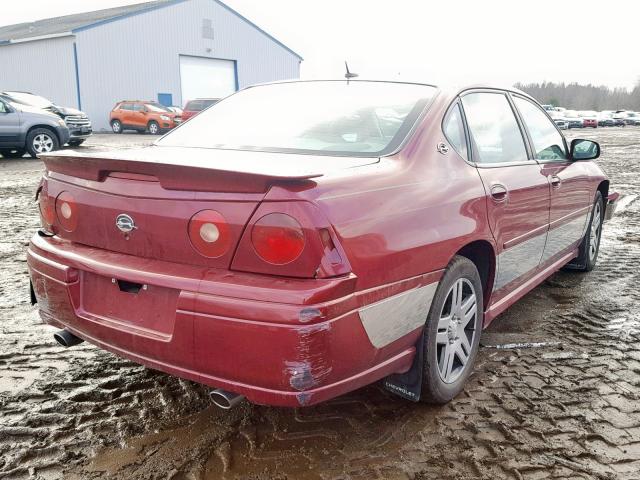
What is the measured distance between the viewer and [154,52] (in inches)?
1262

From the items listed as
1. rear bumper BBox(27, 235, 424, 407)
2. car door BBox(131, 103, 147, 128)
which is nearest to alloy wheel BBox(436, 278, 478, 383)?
rear bumper BBox(27, 235, 424, 407)

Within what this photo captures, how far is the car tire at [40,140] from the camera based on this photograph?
44.1 feet

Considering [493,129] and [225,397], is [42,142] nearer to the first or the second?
[493,129]

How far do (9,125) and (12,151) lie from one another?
1.49m

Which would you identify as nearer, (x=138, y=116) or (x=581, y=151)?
(x=581, y=151)

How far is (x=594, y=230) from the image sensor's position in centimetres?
507

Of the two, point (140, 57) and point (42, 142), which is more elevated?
point (140, 57)

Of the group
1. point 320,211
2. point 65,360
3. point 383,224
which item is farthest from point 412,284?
point 65,360

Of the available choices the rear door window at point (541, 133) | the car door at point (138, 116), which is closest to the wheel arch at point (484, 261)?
the rear door window at point (541, 133)

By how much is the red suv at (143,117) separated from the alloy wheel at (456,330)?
25713mm

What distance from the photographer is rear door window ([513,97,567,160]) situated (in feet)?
12.6

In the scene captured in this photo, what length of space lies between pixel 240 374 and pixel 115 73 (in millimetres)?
31784

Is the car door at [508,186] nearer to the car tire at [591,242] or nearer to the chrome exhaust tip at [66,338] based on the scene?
the car tire at [591,242]

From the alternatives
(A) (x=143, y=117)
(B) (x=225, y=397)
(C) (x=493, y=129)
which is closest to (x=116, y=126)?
(A) (x=143, y=117)
